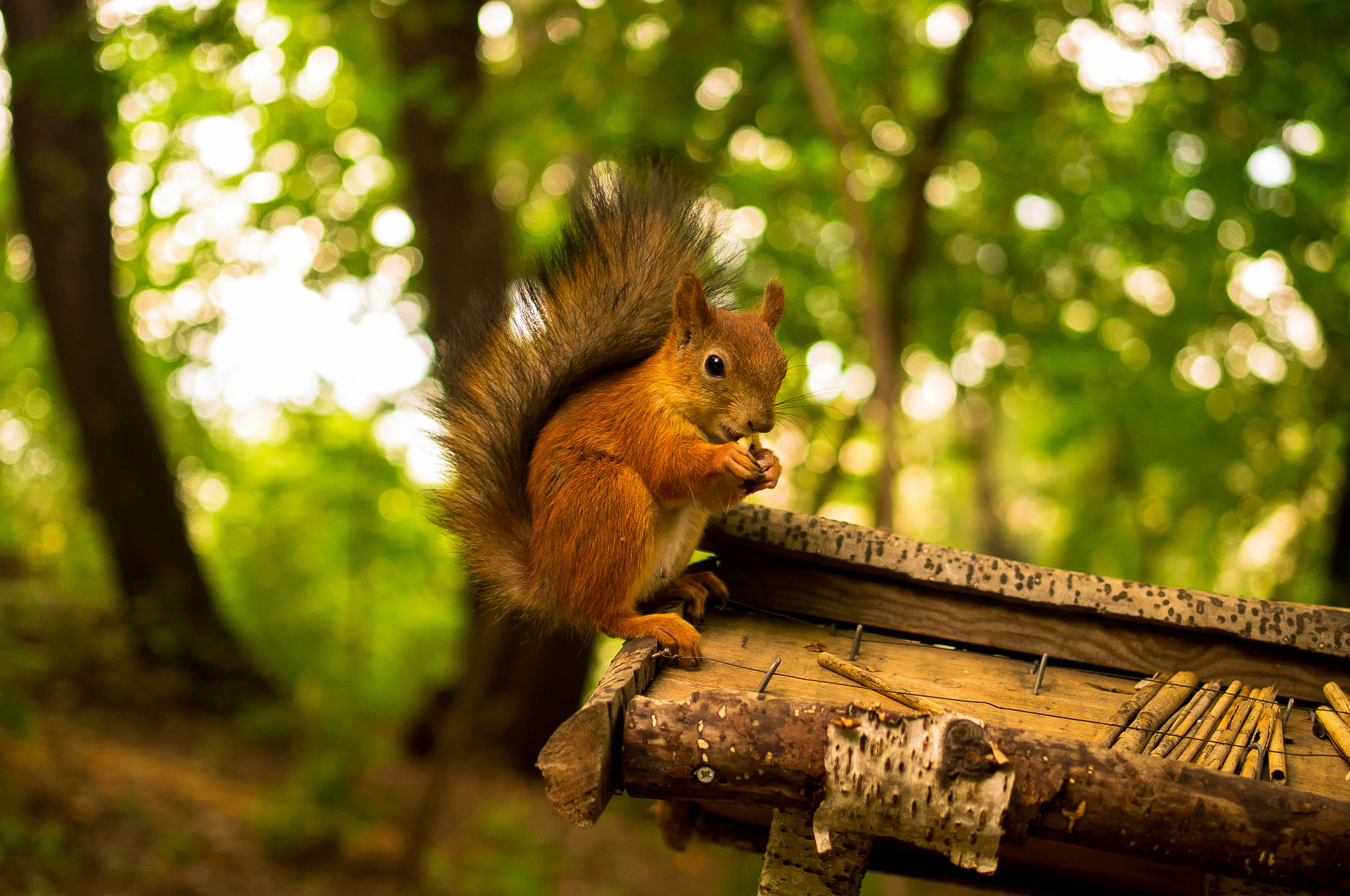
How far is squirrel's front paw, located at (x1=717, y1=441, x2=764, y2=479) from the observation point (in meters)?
1.58

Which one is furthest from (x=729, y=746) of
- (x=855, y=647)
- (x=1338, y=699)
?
(x=1338, y=699)

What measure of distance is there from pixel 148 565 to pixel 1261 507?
6.60 m

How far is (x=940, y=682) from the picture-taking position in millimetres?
1541

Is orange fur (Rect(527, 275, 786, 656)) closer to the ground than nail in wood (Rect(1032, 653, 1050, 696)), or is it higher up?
higher up

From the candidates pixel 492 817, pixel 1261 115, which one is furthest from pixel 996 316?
pixel 492 817

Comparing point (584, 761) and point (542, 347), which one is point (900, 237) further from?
point (584, 761)

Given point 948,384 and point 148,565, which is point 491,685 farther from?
point 948,384

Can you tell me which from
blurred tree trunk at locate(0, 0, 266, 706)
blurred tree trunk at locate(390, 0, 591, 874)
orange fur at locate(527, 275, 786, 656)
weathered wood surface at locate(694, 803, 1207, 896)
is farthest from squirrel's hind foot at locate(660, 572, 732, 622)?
blurred tree trunk at locate(0, 0, 266, 706)

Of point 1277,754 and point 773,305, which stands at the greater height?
point 773,305

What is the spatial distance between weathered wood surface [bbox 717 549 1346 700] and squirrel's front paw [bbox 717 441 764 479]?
0.95 feet

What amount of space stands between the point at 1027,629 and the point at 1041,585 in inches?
3.5

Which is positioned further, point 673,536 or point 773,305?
point 773,305

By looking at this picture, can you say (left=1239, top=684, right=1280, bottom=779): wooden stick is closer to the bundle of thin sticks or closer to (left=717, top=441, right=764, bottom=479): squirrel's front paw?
the bundle of thin sticks

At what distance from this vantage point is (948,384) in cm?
695
